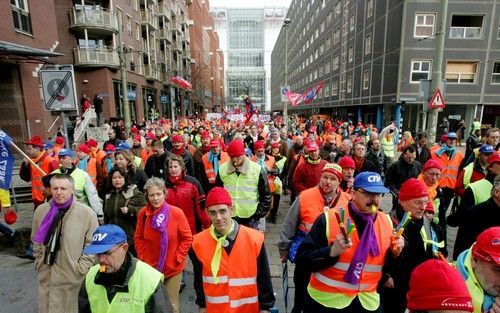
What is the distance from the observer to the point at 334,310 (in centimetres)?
239

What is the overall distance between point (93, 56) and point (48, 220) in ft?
78.0

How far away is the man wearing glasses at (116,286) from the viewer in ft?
6.84

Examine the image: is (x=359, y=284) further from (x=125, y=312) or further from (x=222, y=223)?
(x=125, y=312)

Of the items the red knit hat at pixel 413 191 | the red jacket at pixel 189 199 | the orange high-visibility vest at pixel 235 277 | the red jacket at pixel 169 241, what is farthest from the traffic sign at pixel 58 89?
the red knit hat at pixel 413 191

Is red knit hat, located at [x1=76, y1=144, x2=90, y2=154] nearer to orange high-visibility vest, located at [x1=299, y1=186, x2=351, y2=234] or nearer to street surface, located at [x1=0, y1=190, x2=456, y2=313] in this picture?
street surface, located at [x1=0, y1=190, x2=456, y2=313]

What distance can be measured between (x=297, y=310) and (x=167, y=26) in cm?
4397

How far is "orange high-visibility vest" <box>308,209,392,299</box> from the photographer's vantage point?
233cm

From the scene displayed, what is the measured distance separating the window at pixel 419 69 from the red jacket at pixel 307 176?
67.3 ft

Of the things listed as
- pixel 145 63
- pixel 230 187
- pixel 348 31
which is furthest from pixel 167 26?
pixel 230 187

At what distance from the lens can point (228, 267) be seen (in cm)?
249

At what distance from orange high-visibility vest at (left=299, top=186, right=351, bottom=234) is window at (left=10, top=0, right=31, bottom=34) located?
655 inches

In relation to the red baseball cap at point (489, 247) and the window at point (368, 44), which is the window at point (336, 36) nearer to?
the window at point (368, 44)

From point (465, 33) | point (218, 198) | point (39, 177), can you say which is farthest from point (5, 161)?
point (465, 33)

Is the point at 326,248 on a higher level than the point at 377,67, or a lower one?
lower
